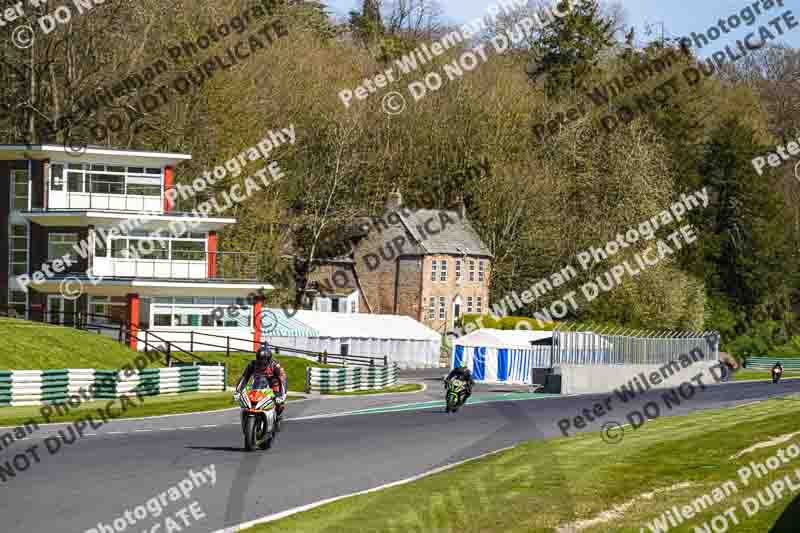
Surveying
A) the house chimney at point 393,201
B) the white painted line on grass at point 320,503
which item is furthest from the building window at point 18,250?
the white painted line on grass at point 320,503

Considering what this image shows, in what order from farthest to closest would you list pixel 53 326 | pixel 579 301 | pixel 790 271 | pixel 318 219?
pixel 790 271
pixel 579 301
pixel 318 219
pixel 53 326

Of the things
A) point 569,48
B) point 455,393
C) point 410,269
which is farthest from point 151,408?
point 569,48

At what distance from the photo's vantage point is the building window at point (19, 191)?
188 ft

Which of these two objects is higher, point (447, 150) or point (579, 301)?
point (447, 150)

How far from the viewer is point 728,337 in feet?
331

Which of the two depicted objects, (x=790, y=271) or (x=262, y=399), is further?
(x=790, y=271)

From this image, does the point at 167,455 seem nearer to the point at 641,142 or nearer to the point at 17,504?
the point at 17,504

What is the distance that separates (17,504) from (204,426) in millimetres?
14371

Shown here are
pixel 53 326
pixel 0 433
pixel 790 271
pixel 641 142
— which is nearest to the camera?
pixel 0 433

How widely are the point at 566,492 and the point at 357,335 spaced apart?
58.7m

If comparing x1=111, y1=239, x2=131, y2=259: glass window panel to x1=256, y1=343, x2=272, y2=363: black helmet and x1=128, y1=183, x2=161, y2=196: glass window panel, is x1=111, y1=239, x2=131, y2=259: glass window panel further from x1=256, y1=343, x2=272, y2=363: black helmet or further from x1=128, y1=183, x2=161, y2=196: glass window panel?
x1=256, y1=343, x2=272, y2=363: black helmet

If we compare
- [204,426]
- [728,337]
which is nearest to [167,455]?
[204,426]

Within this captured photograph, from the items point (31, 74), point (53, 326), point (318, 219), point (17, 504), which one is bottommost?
point (17, 504)

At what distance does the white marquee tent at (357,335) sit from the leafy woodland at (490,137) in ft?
20.4
